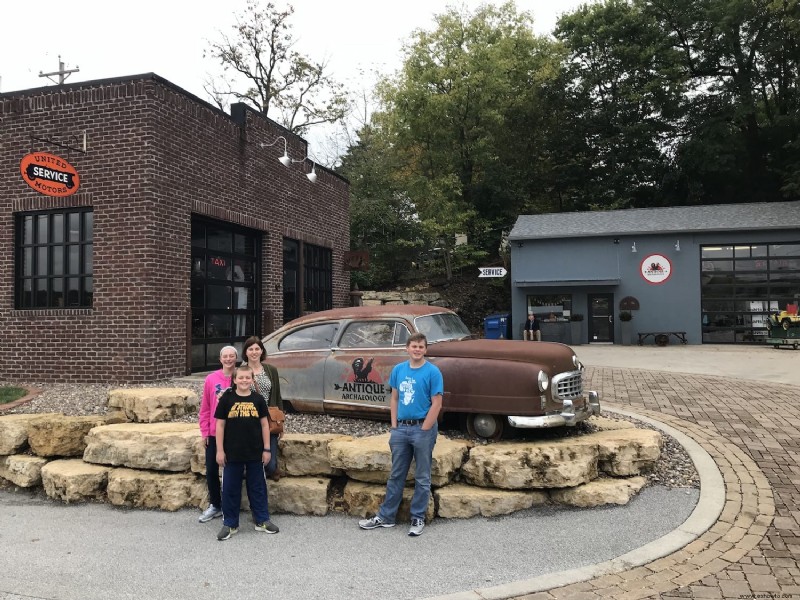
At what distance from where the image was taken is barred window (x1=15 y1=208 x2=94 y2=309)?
10.5 meters

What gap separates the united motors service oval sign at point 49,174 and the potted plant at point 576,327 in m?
17.1

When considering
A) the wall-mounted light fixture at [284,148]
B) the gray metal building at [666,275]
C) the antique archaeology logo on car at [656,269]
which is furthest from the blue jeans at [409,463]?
the antique archaeology logo on car at [656,269]

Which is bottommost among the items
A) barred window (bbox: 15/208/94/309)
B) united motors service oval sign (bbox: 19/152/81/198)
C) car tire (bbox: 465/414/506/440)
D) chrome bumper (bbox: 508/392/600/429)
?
car tire (bbox: 465/414/506/440)

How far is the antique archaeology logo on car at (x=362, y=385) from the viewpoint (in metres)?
6.52

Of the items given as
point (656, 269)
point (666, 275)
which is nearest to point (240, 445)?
point (656, 269)

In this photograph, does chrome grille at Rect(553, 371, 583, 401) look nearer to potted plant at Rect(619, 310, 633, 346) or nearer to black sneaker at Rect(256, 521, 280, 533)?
black sneaker at Rect(256, 521, 280, 533)

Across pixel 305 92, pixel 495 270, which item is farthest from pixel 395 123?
pixel 495 270

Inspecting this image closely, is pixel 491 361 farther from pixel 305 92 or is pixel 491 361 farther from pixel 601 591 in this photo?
pixel 305 92

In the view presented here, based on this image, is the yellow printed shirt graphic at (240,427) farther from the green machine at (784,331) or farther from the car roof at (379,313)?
the green machine at (784,331)

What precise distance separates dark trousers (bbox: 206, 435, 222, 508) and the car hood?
239 centimetres

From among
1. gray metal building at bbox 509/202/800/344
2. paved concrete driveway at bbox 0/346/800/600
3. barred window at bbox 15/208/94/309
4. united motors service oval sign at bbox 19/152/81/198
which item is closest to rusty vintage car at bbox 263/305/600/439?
paved concrete driveway at bbox 0/346/800/600

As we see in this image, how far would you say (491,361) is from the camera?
19.3 feet

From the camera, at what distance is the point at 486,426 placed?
235 inches

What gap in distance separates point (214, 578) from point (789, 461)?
5.79 meters
